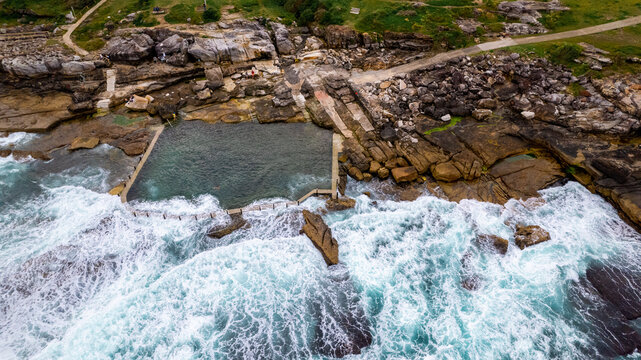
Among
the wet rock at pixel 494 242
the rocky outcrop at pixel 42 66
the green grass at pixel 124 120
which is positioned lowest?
the wet rock at pixel 494 242

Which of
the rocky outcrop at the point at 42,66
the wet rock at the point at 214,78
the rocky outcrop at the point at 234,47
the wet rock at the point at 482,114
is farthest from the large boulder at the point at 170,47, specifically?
the wet rock at the point at 482,114

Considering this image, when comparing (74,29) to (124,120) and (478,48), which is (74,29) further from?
(478,48)

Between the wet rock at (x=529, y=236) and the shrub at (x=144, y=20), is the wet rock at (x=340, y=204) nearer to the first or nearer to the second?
the wet rock at (x=529, y=236)

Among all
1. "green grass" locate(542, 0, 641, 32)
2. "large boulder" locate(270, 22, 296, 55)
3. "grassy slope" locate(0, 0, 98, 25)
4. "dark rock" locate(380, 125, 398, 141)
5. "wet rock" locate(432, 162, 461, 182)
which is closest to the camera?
"wet rock" locate(432, 162, 461, 182)

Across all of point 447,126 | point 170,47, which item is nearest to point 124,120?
point 170,47

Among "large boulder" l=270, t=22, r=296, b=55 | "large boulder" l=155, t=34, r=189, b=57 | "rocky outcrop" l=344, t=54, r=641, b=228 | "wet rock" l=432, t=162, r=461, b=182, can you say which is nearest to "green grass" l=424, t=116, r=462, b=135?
"rocky outcrop" l=344, t=54, r=641, b=228

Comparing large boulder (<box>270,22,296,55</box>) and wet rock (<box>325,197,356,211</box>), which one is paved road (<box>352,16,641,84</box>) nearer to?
large boulder (<box>270,22,296,55</box>)

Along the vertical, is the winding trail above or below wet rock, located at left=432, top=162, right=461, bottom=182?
above
